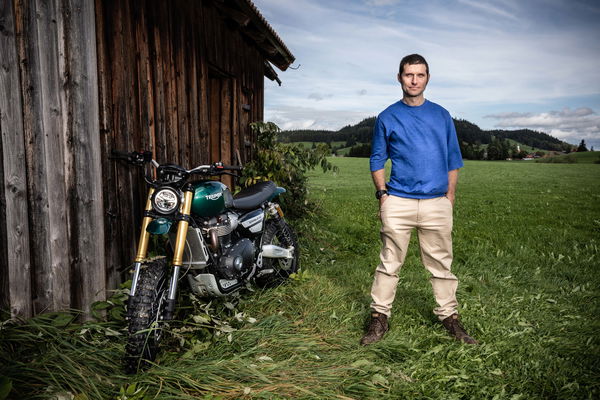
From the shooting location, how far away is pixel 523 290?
4.50 m

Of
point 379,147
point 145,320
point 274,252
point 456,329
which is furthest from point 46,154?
point 456,329

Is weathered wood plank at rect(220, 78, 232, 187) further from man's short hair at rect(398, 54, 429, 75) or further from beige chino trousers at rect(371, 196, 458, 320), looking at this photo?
man's short hair at rect(398, 54, 429, 75)

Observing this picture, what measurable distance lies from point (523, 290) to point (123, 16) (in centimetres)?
476

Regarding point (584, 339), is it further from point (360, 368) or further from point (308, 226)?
point (308, 226)

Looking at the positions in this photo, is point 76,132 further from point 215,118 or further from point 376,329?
point 215,118

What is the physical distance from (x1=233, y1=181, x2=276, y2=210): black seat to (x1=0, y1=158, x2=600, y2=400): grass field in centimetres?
83

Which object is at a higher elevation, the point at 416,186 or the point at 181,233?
the point at 416,186

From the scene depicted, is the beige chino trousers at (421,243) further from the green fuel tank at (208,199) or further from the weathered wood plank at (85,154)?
the weathered wood plank at (85,154)

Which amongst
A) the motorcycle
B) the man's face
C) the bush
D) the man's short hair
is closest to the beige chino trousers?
the man's face

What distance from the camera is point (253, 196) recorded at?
3938 millimetres

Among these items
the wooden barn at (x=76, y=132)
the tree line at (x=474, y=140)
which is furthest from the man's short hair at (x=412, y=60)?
the tree line at (x=474, y=140)

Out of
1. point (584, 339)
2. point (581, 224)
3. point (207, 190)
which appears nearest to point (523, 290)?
point (584, 339)

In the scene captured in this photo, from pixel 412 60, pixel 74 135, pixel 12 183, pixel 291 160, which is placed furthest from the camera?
pixel 291 160

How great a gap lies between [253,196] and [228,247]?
73 cm
